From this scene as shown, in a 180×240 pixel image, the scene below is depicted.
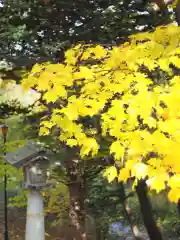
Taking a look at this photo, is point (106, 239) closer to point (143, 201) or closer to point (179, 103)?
point (143, 201)

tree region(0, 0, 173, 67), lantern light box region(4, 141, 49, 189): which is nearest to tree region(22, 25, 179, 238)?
lantern light box region(4, 141, 49, 189)

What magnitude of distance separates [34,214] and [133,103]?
4.81 meters

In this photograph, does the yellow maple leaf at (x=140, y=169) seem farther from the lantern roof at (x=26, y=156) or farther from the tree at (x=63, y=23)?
the tree at (x=63, y=23)

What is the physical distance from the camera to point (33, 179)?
6840 mm

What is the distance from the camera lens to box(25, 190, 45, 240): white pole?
6840 millimetres

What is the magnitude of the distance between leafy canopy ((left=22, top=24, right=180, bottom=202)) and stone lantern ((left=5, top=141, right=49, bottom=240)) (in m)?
3.88

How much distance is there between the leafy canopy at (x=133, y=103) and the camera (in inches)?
97.9

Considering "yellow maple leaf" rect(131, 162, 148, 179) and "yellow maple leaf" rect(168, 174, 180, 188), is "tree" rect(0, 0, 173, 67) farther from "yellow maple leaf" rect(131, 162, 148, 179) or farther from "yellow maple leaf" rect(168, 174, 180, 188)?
"yellow maple leaf" rect(168, 174, 180, 188)

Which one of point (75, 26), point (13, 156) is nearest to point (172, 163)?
point (13, 156)

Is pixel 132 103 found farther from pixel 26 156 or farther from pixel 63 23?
pixel 63 23

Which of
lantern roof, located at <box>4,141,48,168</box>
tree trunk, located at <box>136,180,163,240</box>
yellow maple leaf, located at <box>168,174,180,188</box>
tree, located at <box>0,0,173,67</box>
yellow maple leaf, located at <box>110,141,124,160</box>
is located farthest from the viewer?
tree trunk, located at <box>136,180,163,240</box>

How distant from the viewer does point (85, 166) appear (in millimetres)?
10180

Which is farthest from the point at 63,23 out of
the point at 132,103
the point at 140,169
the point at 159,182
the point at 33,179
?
the point at 159,182

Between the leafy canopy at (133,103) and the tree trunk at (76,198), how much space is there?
22.1 ft
